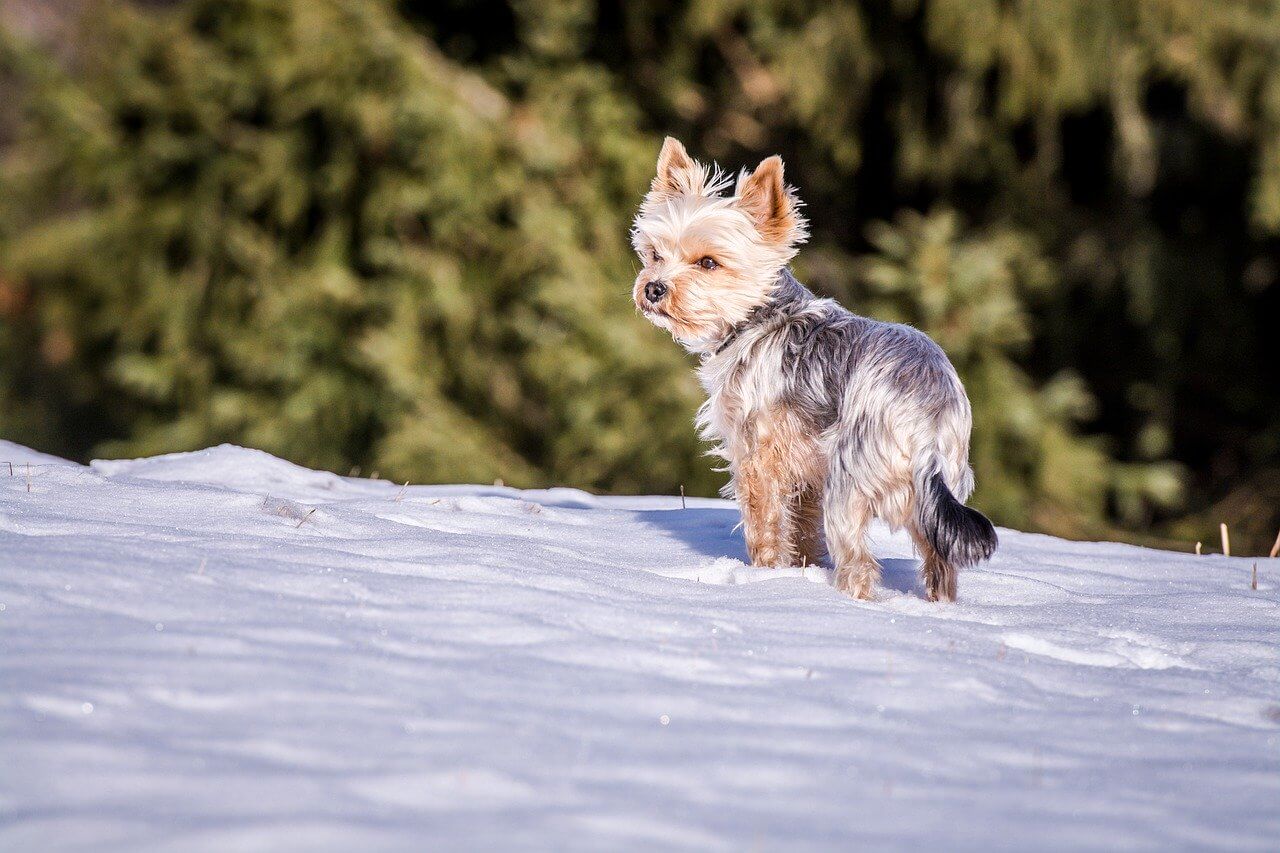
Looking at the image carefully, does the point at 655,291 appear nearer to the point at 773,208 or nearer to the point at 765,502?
the point at 773,208

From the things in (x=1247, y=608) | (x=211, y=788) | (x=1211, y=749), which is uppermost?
(x=1247, y=608)

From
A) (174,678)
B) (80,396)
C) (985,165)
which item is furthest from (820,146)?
(174,678)

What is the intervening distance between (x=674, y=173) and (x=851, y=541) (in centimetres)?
213

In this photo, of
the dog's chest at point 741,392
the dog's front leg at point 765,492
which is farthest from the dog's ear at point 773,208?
the dog's front leg at point 765,492

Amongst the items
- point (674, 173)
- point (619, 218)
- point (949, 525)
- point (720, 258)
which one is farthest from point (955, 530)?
point (619, 218)

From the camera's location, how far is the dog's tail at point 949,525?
4.36 m

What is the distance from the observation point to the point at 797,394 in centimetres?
507

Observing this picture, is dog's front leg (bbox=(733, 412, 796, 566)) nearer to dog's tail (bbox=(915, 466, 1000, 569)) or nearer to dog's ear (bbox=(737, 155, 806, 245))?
dog's tail (bbox=(915, 466, 1000, 569))

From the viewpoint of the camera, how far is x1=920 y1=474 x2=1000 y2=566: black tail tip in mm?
4355

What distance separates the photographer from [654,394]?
12.6m

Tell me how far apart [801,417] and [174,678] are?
268 cm

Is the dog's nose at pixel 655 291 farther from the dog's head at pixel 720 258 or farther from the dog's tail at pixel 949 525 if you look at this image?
the dog's tail at pixel 949 525

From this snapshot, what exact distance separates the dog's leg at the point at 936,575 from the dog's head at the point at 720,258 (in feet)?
4.21

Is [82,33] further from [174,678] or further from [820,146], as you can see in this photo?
[174,678]
